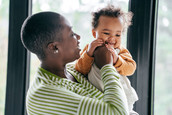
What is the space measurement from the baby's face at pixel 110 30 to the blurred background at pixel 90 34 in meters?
0.31

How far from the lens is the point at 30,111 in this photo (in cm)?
117

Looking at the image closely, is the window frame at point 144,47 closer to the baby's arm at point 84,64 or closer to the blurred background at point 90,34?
the blurred background at point 90,34

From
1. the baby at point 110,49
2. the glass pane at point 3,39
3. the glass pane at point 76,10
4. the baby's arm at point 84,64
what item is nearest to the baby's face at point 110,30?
the baby at point 110,49

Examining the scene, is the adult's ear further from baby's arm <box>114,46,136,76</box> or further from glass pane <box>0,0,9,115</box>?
glass pane <box>0,0,9,115</box>

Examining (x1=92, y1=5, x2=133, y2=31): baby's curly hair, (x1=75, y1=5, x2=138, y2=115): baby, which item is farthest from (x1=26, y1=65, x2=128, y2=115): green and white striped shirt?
(x1=92, y1=5, x2=133, y2=31): baby's curly hair

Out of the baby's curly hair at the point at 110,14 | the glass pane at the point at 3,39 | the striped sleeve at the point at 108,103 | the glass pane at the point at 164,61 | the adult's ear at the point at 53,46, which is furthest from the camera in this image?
the glass pane at the point at 3,39

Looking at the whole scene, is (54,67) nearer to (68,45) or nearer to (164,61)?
(68,45)

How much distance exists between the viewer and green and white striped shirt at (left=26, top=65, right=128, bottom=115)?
40.9 inches

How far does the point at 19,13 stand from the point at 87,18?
1.56 feet

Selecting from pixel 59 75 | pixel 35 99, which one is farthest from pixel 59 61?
pixel 35 99

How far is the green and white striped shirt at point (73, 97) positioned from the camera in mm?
1039

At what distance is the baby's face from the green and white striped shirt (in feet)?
0.67

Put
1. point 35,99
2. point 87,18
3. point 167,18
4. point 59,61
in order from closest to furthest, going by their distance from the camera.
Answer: point 35,99 < point 59,61 < point 167,18 < point 87,18

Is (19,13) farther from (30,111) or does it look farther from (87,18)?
(30,111)
